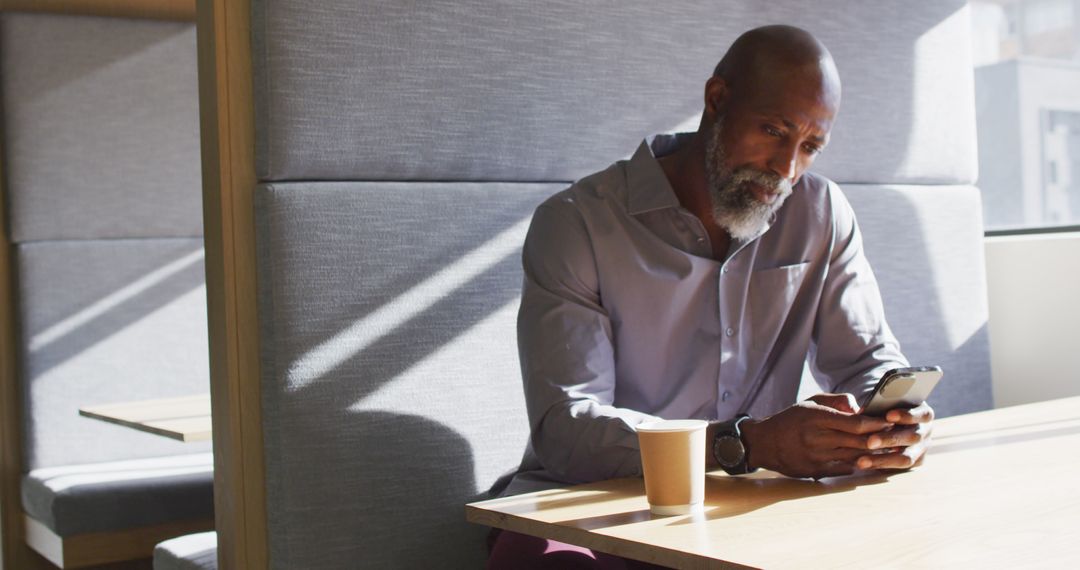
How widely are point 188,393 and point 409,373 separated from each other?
1889 millimetres

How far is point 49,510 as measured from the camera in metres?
2.93

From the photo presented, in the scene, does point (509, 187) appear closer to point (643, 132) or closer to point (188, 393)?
point (643, 132)

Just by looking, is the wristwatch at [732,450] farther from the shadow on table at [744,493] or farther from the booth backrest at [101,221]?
the booth backrest at [101,221]

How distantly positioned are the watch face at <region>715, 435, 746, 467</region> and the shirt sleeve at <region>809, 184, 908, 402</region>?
49cm

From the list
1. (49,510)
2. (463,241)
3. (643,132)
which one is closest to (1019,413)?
(643,132)

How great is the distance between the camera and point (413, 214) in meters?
1.83

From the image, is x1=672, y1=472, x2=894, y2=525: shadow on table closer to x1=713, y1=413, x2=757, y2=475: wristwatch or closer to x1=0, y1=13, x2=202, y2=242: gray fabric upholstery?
x1=713, y1=413, x2=757, y2=475: wristwatch

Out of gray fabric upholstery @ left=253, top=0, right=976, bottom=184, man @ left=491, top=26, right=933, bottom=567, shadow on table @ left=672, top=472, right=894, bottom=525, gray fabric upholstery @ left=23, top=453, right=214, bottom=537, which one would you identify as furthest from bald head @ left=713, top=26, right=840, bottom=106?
gray fabric upholstery @ left=23, top=453, right=214, bottom=537

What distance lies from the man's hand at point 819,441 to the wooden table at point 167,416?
4.36 ft

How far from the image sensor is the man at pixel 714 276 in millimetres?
1750

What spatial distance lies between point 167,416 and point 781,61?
5.35 feet

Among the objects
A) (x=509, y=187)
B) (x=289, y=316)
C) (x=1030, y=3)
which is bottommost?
(x=289, y=316)

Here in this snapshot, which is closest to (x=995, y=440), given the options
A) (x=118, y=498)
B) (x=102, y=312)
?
(x=118, y=498)

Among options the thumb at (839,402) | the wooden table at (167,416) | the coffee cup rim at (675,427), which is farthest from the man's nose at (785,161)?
the wooden table at (167,416)
